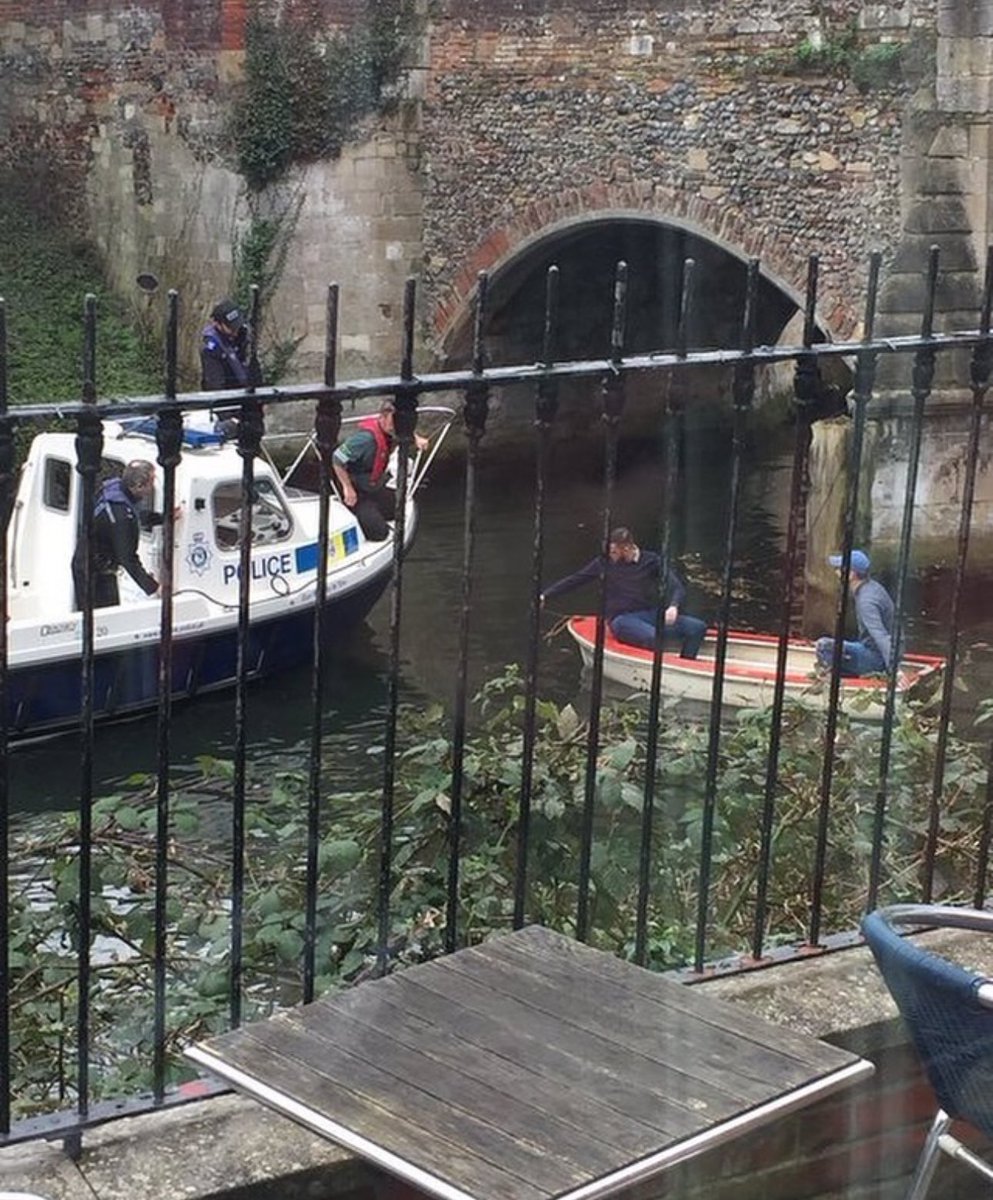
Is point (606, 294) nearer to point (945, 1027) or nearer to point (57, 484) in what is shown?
point (57, 484)

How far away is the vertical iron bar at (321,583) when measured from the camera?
2.60 meters

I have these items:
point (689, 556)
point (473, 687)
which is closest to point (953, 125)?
point (689, 556)

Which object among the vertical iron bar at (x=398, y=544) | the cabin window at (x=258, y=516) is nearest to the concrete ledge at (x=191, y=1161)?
the vertical iron bar at (x=398, y=544)

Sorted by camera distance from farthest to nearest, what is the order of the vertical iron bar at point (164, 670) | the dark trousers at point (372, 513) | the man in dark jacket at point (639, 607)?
the dark trousers at point (372, 513) < the man in dark jacket at point (639, 607) < the vertical iron bar at point (164, 670)

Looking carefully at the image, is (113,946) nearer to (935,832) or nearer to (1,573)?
(935,832)

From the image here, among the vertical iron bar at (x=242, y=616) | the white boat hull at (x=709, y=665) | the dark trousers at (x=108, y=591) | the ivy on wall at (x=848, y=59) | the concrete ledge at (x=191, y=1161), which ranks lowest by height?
the white boat hull at (x=709, y=665)

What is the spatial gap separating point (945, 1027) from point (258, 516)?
35.8 ft

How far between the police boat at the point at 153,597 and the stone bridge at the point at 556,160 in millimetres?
2259

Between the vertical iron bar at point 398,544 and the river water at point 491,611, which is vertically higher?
the vertical iron bar at point 398,544

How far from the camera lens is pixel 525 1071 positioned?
2293mm

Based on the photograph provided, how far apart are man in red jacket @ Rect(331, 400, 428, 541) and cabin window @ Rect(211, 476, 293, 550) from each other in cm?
66

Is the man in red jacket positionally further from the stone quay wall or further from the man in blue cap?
the man in blue cap

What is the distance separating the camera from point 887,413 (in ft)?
44.0

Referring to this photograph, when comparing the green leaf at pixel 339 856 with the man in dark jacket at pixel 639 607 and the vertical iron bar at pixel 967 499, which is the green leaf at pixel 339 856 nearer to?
the vertical iron bar at pixel 967 499
